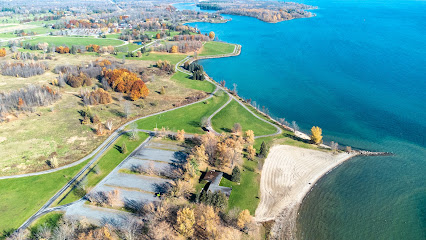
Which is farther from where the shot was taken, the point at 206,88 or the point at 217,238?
the point at 206,88

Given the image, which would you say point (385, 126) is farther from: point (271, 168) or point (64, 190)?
point (64, 190)

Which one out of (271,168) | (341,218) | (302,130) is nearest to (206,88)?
(302,130)

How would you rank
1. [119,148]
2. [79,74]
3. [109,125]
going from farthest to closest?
[79,74] → [109,125] → [119,148]

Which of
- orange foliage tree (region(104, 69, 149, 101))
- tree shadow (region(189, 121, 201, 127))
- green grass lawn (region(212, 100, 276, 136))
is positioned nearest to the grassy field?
orange foliage tree (region(104, 69, 149, 101))

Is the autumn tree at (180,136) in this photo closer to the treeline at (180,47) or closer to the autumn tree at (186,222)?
the autumn tree at (186,222)

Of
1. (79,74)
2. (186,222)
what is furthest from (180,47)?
(186,222)

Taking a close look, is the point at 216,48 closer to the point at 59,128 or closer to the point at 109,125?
the point at 109,125

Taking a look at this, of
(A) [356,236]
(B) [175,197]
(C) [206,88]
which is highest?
(C) [206,88]
